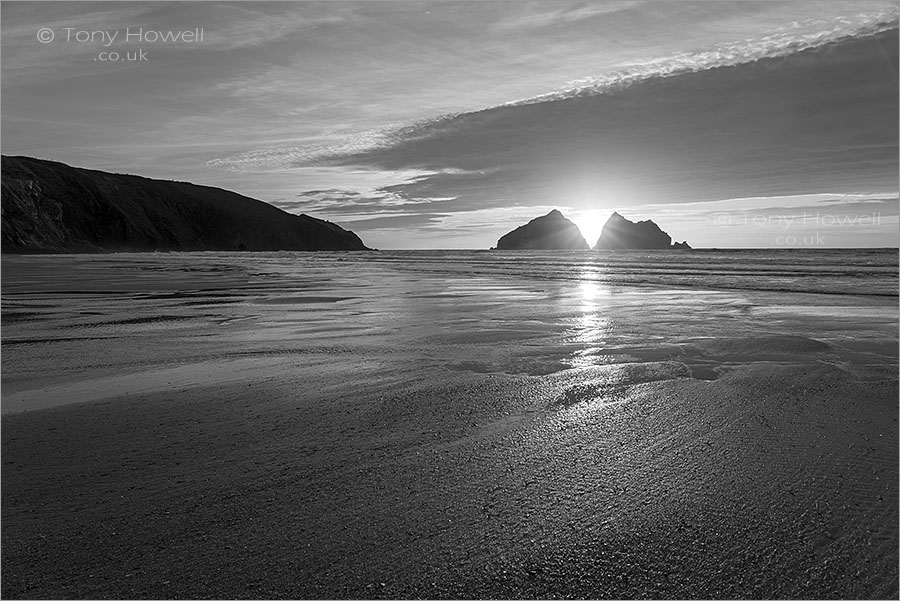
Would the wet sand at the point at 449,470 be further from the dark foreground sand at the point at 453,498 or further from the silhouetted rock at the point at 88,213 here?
the silhouetted rock at the point at 88,213

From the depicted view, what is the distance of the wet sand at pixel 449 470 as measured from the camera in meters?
2.39

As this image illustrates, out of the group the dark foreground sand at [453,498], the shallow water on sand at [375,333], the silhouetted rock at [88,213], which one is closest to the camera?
the dark foreground sand at [453,498]

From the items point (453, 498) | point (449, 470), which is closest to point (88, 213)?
point (449, 470)

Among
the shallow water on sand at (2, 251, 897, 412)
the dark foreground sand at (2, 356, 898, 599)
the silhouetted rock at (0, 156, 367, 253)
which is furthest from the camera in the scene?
the silhouetted rock at (0, 156, 367, 253)

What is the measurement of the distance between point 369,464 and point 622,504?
58.6 inches

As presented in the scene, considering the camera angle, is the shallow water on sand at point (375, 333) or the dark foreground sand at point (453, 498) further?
the shallow water on sand at point (375, 333)

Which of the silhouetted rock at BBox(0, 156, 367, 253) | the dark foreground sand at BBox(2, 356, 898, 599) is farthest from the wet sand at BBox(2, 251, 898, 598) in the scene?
the silhouetted rock at BBox(0, 156, 367, 253)

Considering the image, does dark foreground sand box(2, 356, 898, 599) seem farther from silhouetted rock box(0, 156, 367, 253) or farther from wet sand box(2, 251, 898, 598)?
silhouetted rock box(0, 156, 367, 253)

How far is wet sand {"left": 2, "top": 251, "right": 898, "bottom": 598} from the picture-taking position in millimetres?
2389

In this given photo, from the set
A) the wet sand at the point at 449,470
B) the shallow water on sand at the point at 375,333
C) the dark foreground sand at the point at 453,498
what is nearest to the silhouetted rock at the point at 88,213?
the shallow water on sand at the point at 375,333

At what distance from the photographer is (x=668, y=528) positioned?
2.70 metres

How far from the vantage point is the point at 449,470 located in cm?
339

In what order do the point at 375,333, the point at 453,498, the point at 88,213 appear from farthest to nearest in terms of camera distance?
the point at 88,213, the point at 375,333, the point at 453,498

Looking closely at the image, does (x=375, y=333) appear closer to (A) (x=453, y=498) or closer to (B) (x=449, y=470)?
(B) (x=449, y=470)
